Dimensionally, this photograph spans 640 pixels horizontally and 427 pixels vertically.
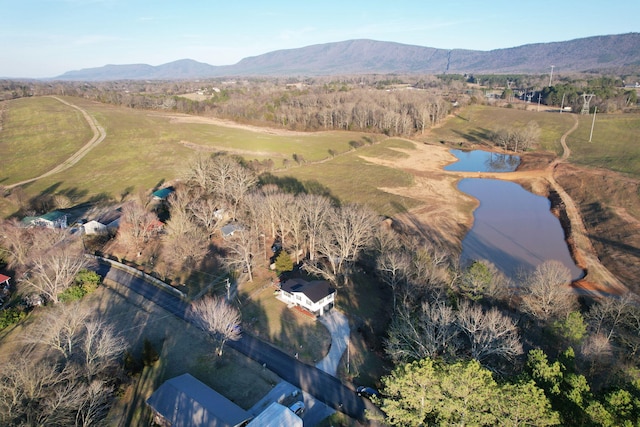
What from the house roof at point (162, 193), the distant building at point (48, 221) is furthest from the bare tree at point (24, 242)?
the house roof at point (162, 193)

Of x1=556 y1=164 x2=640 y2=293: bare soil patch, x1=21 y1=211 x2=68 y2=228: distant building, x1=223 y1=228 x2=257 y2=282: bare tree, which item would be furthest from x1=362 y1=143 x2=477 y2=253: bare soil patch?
x1=21 y1=211 x2=68 y2=228: distant building

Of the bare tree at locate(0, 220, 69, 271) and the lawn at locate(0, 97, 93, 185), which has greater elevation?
the lawn at locate(0, 97, 93, 185)

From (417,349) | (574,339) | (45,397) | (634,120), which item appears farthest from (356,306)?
(634,120)

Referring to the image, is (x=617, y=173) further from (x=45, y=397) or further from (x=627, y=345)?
(x=45, y=397)

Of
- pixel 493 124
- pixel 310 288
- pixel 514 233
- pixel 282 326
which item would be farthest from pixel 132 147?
pixel 493 124

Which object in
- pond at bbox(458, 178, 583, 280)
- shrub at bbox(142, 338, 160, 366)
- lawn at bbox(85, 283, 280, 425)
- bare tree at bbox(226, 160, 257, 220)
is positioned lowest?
pond at bbox(458, 178, 583, 280)

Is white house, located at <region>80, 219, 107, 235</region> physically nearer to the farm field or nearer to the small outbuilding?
the small outbuilding

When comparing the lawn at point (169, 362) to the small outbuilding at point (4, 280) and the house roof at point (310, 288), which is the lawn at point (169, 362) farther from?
the small outbuilding at point (4, 280)
